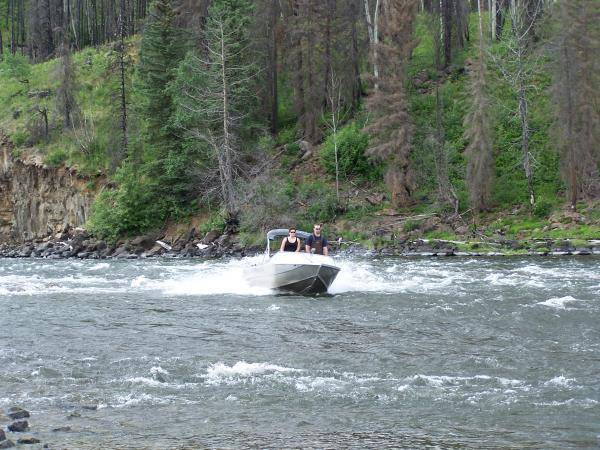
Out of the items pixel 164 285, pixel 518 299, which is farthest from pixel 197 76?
pixel 518 299

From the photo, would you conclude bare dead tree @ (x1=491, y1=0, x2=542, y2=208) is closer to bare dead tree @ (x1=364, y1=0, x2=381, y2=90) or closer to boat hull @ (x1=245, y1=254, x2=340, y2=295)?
bare dead tree @ (x1=364, y1=0, x2=381, y2=90)

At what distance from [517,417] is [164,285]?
1867 cm

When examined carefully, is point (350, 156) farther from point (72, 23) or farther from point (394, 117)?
point (72, 23)

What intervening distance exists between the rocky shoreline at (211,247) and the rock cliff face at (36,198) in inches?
78.4

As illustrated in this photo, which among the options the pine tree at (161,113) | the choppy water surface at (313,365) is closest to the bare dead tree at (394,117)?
the pine tree at (161,113)

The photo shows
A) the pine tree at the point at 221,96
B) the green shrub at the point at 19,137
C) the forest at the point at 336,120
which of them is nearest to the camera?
the forest at the point at 336,120

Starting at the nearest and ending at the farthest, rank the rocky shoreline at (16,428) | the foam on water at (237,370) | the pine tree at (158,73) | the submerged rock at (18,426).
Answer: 1. the rocky shoreline at (16,428)
2. the submerged rock at (18,426)
3. the foam on water at (237,370)
4. the pine tree at (158,73)

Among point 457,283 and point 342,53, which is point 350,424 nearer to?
point 457,283

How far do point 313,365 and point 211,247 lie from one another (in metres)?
29.7

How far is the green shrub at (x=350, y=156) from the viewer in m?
48.5

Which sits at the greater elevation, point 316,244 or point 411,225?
point 411,225

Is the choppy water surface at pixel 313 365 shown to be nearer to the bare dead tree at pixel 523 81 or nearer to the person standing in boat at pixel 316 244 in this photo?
the person standing in boat at pixel 316 244

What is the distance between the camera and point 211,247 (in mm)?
43344

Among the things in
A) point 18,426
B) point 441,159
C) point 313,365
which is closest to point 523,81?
point 441,159
